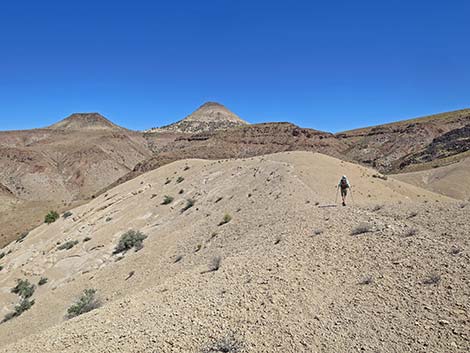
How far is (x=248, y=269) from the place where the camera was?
9.43 m

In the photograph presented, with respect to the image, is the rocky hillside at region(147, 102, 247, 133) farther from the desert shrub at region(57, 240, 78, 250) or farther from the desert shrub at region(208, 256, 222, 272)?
the desert shrub at region(208, 256, 222, 272)

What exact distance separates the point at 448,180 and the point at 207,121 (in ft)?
456

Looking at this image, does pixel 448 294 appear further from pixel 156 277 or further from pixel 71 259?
pixel 71 259

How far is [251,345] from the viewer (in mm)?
6297

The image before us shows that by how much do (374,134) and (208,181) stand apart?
90402 mm

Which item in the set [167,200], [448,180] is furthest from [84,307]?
[448,180]

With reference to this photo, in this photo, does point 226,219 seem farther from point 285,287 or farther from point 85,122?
point 85,122

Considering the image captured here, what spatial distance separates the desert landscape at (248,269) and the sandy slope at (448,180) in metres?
17.8

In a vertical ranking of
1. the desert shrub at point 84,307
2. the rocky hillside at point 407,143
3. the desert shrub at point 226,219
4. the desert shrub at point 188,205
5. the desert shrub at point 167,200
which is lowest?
the desert shrub at point 84,307

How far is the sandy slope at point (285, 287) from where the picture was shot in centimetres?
646

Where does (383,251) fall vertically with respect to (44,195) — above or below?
below

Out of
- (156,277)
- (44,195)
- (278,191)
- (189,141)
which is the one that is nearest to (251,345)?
(156,277)

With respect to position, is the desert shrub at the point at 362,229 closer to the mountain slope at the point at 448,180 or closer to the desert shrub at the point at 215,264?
the desert shrub at the point at 215,264

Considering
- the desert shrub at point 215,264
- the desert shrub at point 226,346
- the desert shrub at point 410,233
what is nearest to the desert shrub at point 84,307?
the desert shrub at point 215,264
